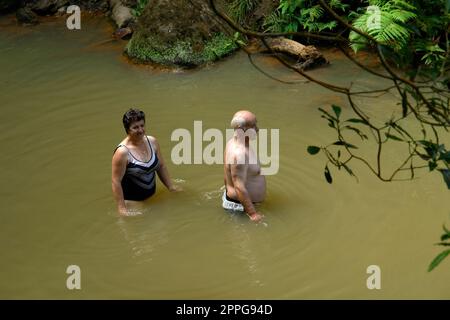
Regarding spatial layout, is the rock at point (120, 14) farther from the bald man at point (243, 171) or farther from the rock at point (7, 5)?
the bald man at point (243, 171)

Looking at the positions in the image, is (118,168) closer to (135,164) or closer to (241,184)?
(135,164)

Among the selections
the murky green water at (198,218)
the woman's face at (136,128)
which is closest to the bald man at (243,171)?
the murky green water at (198,218)

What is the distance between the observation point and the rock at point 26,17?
1299 cm

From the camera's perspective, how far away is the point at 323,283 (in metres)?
5.80

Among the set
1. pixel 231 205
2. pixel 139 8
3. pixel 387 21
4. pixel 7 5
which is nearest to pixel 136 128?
pixel 231 205

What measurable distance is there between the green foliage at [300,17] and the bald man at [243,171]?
4966 mm

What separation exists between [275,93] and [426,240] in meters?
4.06

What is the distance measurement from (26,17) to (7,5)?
1051mm

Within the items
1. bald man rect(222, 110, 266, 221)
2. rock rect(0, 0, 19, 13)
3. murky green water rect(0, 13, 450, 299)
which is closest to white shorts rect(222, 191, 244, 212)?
bald man rect(222, 110, 266, 221)

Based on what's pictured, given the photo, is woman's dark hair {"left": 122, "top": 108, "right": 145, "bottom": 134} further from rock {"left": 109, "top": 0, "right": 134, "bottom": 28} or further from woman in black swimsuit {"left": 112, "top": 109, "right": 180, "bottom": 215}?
rock {"left": 109, "top": 0, "right": 134, "bottom": 28}

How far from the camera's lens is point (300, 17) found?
11.2 meters

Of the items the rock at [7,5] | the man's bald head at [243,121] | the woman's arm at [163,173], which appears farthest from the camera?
the rock at [7,5]

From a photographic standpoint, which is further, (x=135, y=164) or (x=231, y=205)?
(x=231, y=205)

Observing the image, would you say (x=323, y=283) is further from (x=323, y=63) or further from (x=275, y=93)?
(x=323, y=63)
